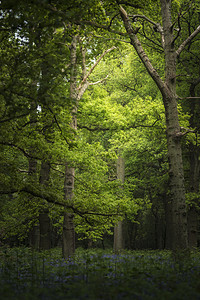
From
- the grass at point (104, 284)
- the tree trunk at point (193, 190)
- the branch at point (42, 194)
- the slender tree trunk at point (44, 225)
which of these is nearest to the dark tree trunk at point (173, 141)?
the grass at point (104, 284)

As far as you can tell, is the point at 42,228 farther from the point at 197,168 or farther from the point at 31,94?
the point at 197,168

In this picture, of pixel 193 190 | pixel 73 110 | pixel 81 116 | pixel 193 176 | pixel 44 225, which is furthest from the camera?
pixel 193 176

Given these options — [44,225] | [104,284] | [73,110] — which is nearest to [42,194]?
[104,284]

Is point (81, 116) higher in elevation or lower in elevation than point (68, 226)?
higher

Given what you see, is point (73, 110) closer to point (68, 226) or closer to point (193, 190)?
point (68, 226)

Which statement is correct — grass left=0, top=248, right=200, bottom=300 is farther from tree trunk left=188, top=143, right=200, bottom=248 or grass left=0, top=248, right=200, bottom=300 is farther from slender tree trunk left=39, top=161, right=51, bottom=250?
tree trunk left=188, top=143, right=200, bottom=248

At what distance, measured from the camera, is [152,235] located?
42.2 m

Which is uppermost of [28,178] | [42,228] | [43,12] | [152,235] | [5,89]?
[43,12]

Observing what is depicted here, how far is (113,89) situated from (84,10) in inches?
721

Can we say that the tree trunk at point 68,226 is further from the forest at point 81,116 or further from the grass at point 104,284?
the grass at point 104,284

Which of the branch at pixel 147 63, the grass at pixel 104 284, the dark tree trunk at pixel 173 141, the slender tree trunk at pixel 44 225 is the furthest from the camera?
the slender tree trunk at pixel 44 225

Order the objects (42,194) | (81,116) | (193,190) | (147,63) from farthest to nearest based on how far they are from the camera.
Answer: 1. (193,190)
2. (81,116)
3. (147,63)
4. (42,194)

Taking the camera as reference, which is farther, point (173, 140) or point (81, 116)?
point (81, 116)

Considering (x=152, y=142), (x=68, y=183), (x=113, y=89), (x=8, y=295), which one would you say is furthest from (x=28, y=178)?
(x=113, y=89)
